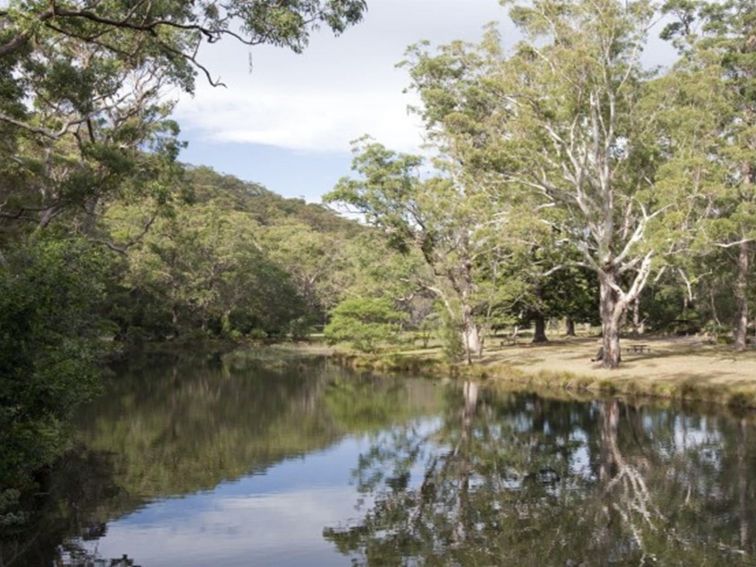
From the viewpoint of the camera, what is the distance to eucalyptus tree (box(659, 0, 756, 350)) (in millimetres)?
33375

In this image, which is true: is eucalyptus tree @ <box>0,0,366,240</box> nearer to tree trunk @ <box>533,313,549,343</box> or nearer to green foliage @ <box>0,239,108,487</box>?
green foliage @ <box>0,239,108,487</box>

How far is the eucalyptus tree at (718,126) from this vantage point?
33375mm

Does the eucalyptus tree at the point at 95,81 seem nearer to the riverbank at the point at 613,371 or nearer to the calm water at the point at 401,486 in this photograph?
the calm water at the point at 401,486

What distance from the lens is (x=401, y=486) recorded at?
18.3 metres

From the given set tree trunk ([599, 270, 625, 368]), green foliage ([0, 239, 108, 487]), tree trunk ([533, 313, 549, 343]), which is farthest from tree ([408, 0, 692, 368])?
green foliage ([0, 239, 108, 487])

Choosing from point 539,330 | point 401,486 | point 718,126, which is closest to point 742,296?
point 718,126

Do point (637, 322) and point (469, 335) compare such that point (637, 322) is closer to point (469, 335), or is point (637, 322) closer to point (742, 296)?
point (742, 296)

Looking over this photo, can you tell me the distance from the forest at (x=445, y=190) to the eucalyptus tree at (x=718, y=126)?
0.52ft

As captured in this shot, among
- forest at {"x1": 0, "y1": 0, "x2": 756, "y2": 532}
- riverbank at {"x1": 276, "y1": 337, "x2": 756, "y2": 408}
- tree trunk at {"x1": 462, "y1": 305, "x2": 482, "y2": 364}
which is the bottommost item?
riverbank at {"x1": 276, "y1": 337, "x2": 756, "y2": 408}

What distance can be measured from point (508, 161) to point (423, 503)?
80.0 ft

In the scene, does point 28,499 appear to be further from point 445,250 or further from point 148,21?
point 445,250

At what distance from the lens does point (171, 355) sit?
61219mm

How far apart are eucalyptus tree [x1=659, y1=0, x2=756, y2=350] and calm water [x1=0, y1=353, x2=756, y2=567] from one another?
11.5 meters

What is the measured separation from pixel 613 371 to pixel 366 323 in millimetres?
23300
